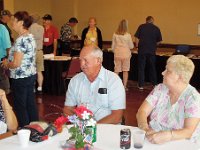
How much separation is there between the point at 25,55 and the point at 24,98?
1.63 feet

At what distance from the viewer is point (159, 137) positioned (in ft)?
6.91

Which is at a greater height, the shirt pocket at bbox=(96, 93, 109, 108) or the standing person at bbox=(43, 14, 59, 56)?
the standing person at bbox=(43, 14, 59, 56)

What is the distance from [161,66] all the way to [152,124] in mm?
5351

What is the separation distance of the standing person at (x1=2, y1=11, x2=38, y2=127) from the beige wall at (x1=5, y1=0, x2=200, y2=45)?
527 cm

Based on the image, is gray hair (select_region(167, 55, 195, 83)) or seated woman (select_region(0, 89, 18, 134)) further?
seated woman (select_region(0, 89, 18, 134))

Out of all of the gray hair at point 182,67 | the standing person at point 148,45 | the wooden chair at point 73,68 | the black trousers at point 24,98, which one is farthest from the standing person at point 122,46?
the gray hair at point 182,67

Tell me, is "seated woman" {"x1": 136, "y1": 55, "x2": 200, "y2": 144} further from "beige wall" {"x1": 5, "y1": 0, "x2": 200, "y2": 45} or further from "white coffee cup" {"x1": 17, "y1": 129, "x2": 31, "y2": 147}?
"beige wall" {"x1": 5, "y1": 0, "x2": 200, "y2": 45}

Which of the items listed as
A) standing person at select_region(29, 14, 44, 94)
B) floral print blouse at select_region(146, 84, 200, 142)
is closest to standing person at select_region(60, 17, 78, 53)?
standing person at select_region(29, 14, 44, 94)

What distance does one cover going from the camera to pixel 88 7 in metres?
10.5

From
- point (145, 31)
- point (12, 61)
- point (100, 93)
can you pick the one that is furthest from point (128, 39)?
point (100, 93)

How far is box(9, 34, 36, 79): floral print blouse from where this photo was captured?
151 inches

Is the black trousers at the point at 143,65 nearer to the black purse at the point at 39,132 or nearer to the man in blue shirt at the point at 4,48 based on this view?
the man in blue shirt at the point at 4,48

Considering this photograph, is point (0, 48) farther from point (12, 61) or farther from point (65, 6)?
point (65, 6)

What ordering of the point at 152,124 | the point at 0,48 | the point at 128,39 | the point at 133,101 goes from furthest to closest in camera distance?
the point at 128,39 → the point at 133,101 → the point at 0,48 → the point at 152,124
